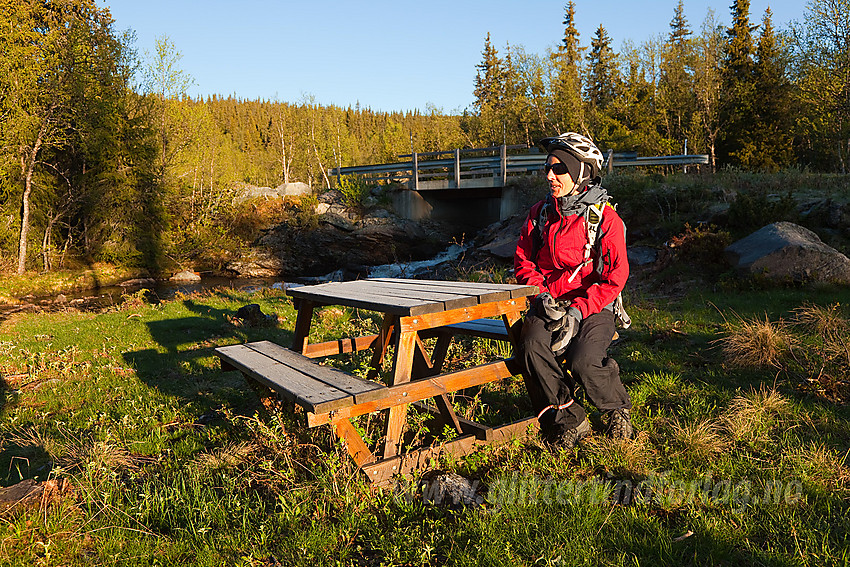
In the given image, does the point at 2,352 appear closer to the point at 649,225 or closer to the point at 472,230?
the point at 649,225

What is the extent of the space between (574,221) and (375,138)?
221ft

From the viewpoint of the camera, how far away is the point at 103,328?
10.3 m

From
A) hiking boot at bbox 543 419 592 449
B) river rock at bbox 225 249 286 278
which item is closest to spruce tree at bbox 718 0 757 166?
river rock at bbox 225 249 286 278

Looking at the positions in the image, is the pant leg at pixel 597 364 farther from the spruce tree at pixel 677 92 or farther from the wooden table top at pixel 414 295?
the spruce tree at pixel 677 92

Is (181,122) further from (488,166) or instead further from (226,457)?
(226,457)

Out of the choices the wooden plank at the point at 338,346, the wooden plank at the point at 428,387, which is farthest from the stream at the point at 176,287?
the wooden plank at the point at 428,387

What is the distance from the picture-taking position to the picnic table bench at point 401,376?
3273mm

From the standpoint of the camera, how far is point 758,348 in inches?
206

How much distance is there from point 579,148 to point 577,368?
5.14 feet

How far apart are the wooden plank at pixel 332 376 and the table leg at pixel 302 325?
446 mm

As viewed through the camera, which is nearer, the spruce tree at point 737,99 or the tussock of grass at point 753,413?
the tussock of grass at point 753,413

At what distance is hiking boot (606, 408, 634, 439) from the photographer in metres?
3.81

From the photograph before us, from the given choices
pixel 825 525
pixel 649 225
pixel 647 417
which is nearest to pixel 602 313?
pixel 647 417

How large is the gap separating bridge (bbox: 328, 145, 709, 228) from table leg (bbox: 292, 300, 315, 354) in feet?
54.9
